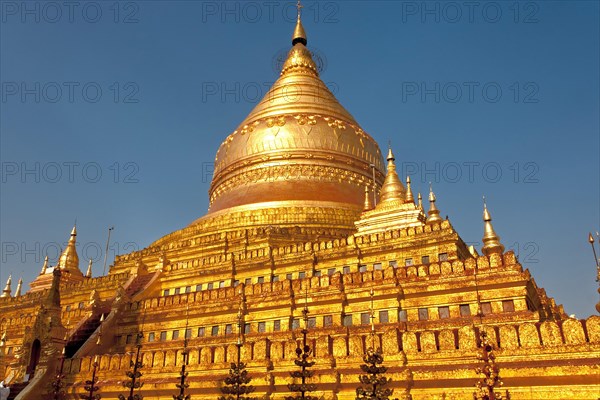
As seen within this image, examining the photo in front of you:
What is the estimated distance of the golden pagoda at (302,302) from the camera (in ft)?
48.4

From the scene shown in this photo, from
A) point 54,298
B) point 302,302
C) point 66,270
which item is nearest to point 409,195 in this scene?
point 302,302

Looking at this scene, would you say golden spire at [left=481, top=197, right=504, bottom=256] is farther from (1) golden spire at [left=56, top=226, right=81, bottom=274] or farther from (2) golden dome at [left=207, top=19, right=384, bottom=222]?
(1) golden spire at [left=56, top=226, right=81, bottom=274]

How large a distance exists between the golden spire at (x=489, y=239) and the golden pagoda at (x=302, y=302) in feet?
0.28

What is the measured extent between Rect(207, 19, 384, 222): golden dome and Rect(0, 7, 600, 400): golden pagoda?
16 cm

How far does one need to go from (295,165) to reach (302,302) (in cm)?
1853

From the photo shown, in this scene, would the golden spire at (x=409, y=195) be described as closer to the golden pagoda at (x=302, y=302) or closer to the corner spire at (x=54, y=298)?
the golden pagoda at (x=302, y=302)

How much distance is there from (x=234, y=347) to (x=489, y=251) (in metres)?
17.7

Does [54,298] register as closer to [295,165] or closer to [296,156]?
[295,165]

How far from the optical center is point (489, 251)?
94.8ft

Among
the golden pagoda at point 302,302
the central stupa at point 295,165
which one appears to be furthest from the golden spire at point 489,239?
the central stupa at point 295,165

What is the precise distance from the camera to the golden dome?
38156mm

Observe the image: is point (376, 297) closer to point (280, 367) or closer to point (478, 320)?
point (478, 320)

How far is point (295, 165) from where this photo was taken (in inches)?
1570

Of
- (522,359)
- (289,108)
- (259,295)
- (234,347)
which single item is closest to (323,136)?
(289,108)
